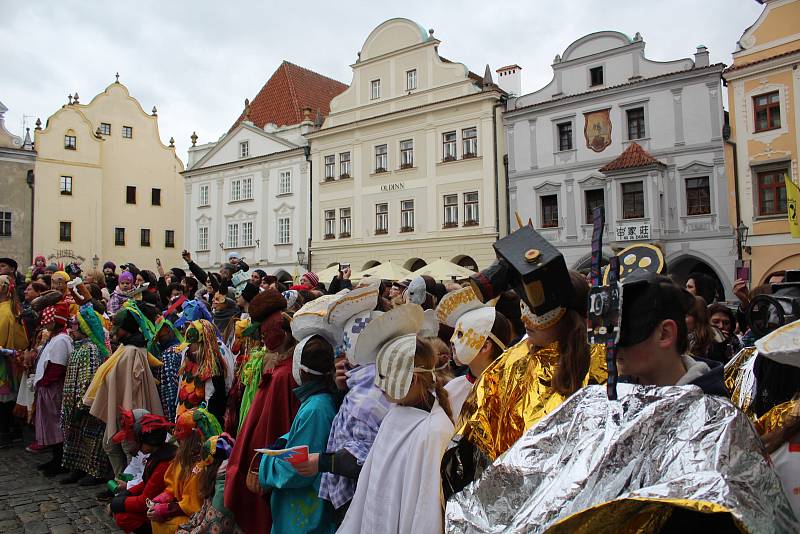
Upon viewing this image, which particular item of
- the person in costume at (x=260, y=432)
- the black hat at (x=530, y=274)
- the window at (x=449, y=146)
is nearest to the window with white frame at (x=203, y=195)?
the window at (x=449, y=146)

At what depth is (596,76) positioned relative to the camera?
23.4m

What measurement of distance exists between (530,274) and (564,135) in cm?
2329

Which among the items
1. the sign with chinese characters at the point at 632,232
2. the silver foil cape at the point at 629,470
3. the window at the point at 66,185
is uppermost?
the window at the point at 66,185

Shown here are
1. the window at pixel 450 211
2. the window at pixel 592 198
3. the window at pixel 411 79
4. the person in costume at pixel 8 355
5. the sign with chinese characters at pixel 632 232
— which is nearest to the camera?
the person in costume at pixel 8 355

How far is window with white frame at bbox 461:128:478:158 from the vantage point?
25.9m

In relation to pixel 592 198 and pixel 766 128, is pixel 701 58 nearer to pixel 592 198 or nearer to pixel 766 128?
pixel 766 128

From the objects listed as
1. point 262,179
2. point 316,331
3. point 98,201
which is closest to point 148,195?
point 98,201

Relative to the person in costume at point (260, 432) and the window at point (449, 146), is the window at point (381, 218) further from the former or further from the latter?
the person in costume at point (260, 432)

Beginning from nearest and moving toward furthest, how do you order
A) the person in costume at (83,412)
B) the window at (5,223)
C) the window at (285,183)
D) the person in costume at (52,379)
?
the person in costume at (83,412), the person in costume at (52,379), the window at (285,183), the window at (5,223)

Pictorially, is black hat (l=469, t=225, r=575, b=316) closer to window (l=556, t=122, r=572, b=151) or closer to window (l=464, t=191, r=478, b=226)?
window (l=556, t=122, r=572, b=151)

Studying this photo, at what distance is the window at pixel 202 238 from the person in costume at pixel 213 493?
31604 millimetres

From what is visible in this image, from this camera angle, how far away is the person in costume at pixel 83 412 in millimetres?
6645

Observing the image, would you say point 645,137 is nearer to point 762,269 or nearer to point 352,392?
point 762,269

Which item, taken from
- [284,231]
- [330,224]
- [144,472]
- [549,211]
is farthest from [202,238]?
[144,472]
